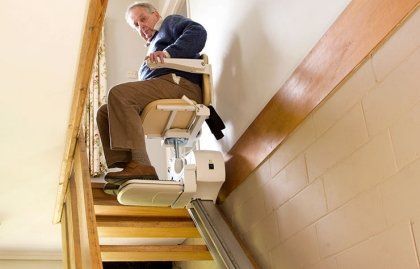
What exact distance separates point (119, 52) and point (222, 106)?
6.69ft

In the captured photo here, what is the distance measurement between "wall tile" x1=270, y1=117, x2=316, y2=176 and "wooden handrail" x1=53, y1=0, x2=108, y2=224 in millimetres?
932

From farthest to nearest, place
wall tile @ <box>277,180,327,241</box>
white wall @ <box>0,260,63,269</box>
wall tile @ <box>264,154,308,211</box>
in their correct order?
1. white wall @ <box>0,260,63,269</box>
2. wall tile @ <box>264,154,308,211</box>
3. wall tile @ <box>277,180,327,241</box>

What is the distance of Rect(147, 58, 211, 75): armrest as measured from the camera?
2.76 meters

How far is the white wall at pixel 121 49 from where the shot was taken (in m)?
4.79

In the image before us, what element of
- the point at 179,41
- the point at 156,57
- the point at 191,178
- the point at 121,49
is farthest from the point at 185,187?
the point at 121,49

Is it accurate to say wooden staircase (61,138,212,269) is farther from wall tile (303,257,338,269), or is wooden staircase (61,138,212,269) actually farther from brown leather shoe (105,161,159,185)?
wall tile (303,257,338,269)

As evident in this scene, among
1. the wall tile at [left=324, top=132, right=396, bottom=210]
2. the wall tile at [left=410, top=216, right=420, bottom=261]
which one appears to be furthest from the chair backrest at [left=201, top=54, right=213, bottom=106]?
the wall tile at [left=410, top=216, right=420, bottom=261]

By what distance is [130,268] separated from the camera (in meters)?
4.07

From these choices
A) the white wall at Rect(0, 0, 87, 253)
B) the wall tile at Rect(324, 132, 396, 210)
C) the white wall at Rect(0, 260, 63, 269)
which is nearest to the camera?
the wall tile at Rect(324, 132, 396, 210)

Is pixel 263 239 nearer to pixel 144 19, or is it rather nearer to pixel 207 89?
pixel 207 89

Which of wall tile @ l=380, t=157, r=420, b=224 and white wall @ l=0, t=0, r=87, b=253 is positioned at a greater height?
white wall @ l=0, t=0, r=87, b=253

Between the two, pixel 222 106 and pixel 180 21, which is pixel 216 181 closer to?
pixel 222 106

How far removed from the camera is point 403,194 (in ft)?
5.17

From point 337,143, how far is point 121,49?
338 centimetres
